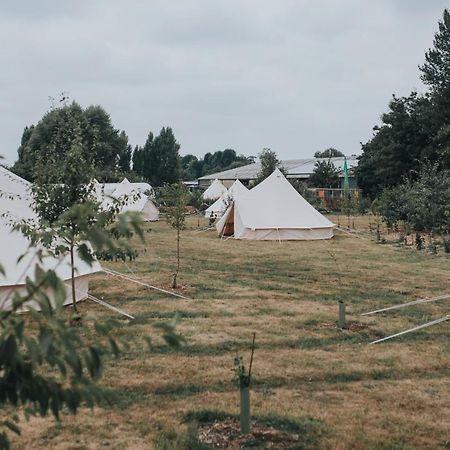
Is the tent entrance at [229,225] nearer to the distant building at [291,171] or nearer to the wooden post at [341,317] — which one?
the wooden post at [341,317]

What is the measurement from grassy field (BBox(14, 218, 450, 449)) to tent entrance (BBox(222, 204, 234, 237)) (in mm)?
10162

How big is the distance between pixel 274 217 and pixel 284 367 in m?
15.7

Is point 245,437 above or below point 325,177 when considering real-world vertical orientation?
A: below

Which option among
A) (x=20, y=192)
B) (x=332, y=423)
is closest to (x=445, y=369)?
(x=332, y=423)

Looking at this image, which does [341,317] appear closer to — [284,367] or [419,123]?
[284,367]

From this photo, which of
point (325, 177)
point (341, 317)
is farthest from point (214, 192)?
point (341, 317)

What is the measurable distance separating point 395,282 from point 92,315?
453 inches

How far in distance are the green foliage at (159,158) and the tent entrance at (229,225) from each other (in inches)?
1592

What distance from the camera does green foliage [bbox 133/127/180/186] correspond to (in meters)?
64.1

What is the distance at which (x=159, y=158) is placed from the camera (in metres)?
64.2

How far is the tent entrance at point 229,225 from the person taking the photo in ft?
77.0

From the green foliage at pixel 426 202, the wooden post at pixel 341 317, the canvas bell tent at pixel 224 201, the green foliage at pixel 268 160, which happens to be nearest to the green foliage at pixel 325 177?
the green foliage at pixel 268 160

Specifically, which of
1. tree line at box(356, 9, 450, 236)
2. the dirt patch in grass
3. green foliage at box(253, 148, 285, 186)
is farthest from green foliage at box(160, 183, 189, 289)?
green foliage at box(253, 148, 285, 186)

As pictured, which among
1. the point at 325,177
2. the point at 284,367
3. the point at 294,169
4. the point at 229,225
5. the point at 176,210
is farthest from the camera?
the point at 294,169
